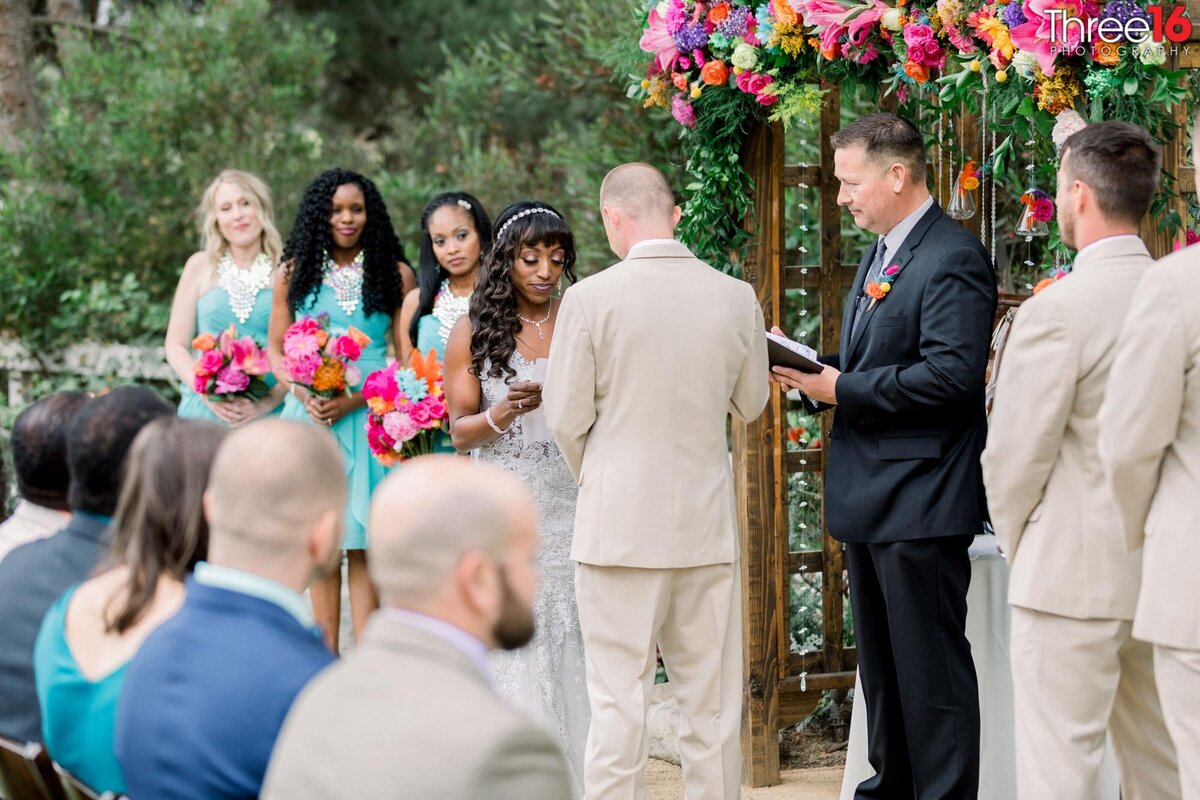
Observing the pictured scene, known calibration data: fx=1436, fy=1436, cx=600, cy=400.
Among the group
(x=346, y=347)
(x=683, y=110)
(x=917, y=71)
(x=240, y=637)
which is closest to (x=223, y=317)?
(x=346, y=347)

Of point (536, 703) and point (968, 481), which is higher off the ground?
point (968, 481)

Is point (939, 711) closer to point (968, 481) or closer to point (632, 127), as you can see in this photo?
point (968, 481)

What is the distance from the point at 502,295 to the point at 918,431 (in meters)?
1.43

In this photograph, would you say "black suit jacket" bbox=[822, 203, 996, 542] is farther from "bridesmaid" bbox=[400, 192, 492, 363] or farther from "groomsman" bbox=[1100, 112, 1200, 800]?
"bridesmaid" bbox=[400, 192, 492, 363]

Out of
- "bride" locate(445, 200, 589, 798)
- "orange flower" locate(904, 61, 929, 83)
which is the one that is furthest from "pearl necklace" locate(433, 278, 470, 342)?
"orange flower" locate(904, 61, 929, 83)

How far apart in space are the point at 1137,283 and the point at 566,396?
5.26 feet

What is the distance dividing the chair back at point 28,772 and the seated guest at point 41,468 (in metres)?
0.59

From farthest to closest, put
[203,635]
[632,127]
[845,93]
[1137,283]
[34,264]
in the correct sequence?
[34,264]
[632,127]
[845,93]
[1137,283]
[203,635]

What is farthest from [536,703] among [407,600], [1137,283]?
[407,600]

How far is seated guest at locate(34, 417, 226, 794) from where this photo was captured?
2.61 metres

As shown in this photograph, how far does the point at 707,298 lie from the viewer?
423cm

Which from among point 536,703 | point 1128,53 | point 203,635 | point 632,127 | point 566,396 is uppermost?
point 632,127

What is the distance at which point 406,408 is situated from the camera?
5.23 metres

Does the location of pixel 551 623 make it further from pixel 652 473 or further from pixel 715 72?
pixel 715 72
